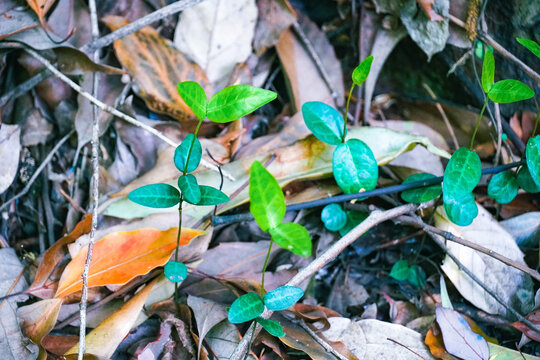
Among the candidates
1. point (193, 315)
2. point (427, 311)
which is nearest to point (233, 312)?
point (193, 315)

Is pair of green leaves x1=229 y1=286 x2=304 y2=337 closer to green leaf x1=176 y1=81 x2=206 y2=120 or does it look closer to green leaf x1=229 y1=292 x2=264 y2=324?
green leaf x1=229 y1=292 x2=264 y2=324

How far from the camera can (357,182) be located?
3.86 feet

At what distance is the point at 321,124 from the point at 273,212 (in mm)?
348

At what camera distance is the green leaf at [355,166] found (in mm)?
1165

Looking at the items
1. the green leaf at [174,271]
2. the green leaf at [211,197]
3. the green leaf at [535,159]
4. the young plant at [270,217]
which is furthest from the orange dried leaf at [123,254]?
the green leaf at [535,159]

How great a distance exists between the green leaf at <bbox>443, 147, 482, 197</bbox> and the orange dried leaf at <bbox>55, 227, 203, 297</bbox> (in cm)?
66

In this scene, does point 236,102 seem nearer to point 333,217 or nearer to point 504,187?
point 333,217

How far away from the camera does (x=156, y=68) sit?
1.51 meters

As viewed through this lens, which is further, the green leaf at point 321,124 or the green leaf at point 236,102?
the green leaf at point 321,124

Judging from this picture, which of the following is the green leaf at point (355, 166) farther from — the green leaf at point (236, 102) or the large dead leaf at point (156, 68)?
the large dead leaf at point (156, 68)

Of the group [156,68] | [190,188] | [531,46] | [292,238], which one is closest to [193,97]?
[190,188]

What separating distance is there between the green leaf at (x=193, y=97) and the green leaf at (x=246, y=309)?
0.42 m

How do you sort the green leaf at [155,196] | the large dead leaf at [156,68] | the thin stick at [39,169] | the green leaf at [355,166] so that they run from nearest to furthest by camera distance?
the green leaf at [155,196] < the green leaf at [355,166] < the thin stick at [39,169] < the large dead leaf at [156,68]

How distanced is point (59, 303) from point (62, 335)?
101 millimetres
